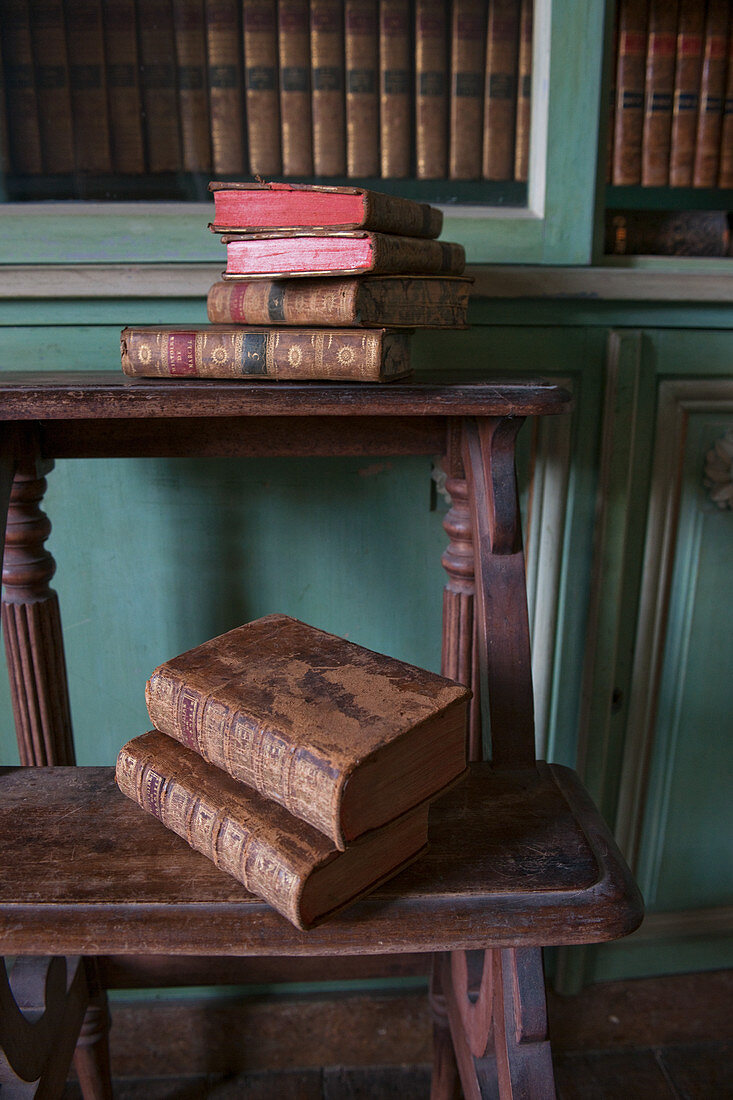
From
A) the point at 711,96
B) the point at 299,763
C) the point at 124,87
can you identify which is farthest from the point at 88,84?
the point at 299,763

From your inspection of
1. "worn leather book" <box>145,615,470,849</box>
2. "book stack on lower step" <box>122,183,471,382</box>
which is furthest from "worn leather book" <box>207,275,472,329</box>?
"worn leather book" <box>145,615,470,849</box>

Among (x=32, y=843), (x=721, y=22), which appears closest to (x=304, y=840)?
(x=32, y=843)

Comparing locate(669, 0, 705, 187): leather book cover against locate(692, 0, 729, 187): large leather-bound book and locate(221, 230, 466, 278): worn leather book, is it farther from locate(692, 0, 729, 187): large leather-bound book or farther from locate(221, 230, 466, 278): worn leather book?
locate(221, 230, 466, 278): worn leather book

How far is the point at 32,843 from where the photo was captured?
742 millimetres

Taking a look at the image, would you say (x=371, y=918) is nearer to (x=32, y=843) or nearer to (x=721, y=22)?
(x=32, y=843)

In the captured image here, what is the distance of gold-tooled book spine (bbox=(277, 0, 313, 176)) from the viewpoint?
1095 mm

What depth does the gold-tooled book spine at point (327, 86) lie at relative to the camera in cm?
110

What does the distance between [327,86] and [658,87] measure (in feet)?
1.58

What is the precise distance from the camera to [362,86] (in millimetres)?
1115

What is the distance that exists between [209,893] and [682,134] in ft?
3.91

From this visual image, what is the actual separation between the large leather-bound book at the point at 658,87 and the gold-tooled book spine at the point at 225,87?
0.59 m

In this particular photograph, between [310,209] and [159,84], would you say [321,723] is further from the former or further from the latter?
[159,84]

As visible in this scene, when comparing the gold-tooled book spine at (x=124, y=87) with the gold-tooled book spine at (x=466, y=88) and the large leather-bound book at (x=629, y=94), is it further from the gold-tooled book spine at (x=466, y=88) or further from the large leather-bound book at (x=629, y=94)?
the large leather-bound book at (x=629, y=94)

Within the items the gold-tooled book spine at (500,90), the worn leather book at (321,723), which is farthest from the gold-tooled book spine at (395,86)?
the worn leather book at (321,723)
